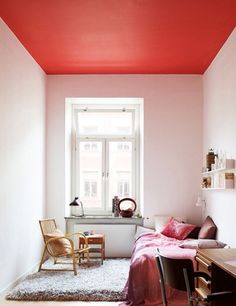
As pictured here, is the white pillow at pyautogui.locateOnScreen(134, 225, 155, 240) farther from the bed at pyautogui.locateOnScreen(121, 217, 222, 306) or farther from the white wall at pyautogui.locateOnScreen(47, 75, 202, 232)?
the bed at pyautogui.locateOnScreen(121, 217, 222, 306)

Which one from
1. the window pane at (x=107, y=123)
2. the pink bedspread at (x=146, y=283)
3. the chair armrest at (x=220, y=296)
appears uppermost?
the window pane at (x=107, y=123)

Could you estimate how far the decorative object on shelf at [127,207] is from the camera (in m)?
7.77

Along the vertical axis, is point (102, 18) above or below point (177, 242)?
above

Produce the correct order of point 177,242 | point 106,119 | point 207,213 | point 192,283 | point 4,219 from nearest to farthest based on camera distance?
point 192,283
point 4,219
point 177,242
point 207,213
point 106,119

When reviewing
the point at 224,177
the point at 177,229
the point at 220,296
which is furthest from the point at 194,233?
the point at 220,296

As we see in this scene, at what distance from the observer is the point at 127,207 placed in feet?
26.4

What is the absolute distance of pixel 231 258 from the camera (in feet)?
11.0

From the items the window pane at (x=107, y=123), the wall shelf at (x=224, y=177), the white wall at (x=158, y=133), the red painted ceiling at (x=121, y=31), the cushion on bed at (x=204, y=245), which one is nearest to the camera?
the red painted ceiling at (x=121, y=31)

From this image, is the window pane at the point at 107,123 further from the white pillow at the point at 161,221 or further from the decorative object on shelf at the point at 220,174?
the decorative object on shelf at the point at 220,174

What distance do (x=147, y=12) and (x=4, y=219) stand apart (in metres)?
2.80

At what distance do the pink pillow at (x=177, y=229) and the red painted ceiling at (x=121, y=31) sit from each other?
2.46 m

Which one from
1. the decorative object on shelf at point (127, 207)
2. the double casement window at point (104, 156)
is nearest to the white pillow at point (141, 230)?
the decorative object on shelf at point (127, 207)

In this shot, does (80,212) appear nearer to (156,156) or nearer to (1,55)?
(156,156)

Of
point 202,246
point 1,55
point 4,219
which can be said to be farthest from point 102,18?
point 202,246
